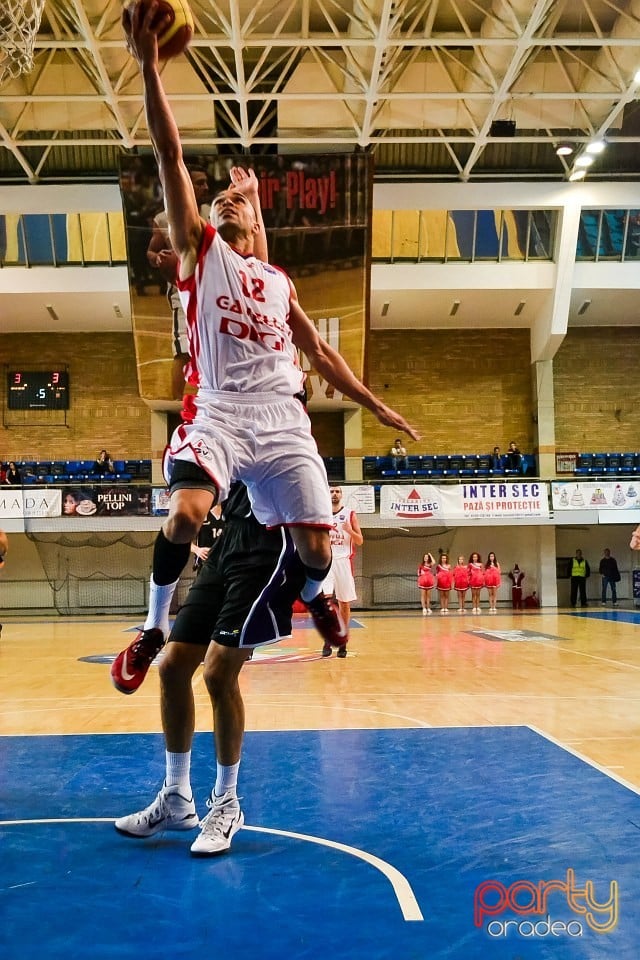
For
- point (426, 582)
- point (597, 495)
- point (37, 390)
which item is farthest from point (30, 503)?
point (597, 495)

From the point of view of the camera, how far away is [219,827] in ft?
11.4

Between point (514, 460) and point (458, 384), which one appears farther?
point (458, 384)

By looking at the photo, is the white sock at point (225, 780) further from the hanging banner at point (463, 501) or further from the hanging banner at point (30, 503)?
the hanging banner at point (30, 503)

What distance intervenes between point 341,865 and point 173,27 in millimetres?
3287

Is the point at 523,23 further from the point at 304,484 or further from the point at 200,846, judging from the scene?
the point at 200,846

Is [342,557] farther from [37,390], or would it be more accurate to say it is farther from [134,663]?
[37,390]

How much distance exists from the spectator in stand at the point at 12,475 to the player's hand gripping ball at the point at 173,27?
909 inches

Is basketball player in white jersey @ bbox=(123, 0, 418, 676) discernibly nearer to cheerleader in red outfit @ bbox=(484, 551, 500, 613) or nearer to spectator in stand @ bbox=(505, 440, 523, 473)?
cheerleader in red outfit @ bbox=(484, 551, 500, 613)

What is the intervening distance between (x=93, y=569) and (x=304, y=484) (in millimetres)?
24122

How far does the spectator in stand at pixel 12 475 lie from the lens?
25.0 m

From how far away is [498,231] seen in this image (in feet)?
82.2

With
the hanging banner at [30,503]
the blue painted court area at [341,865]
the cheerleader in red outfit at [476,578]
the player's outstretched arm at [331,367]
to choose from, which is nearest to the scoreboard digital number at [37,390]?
the hanging banner at [30,503]

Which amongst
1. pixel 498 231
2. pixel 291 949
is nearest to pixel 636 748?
pixel 291 949

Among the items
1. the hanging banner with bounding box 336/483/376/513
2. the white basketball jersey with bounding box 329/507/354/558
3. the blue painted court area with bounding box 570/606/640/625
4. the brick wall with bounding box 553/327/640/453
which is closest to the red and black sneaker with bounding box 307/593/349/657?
the white basketball jersey with bounding box 329/507/354/558
